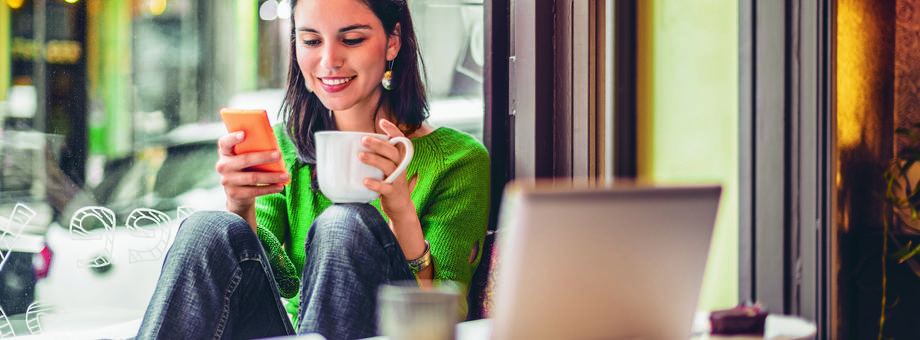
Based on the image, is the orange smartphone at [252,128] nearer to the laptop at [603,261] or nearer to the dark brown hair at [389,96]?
the dark brown hair at [389,96]

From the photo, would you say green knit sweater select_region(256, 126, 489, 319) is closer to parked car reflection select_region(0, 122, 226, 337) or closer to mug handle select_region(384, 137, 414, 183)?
parked car reflection select_region(0, 122, 226, 337)

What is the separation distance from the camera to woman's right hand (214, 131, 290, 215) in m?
1.33

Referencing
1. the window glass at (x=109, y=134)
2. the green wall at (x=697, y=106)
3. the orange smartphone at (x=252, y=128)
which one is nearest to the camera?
the orange smartphone at (x=252, y=128)

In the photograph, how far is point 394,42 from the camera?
5.94 ft

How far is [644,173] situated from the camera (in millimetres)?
1611

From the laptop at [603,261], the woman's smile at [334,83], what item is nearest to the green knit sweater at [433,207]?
the woman's smile at [334,83]

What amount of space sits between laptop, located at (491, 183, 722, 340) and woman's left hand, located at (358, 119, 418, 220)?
627 millimetres

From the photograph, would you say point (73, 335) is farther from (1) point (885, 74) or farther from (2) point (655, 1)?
(1) point (885, 74)

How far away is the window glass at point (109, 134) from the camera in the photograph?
1.52 meters

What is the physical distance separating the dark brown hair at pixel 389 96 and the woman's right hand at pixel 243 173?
0.32m

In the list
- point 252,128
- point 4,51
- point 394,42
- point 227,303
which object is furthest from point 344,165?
point 4,51

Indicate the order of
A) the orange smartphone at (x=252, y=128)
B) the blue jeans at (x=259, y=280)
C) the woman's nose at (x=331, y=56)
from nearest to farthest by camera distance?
the blue jeans at (x=259, y=280) → the orange smartphone at (x=252, y=128) → the woman's nose at (x=331, y=56)

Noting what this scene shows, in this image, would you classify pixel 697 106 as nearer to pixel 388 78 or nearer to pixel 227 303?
pixel 388 78

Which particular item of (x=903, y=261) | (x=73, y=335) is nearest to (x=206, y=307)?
(x=73, y=335)
